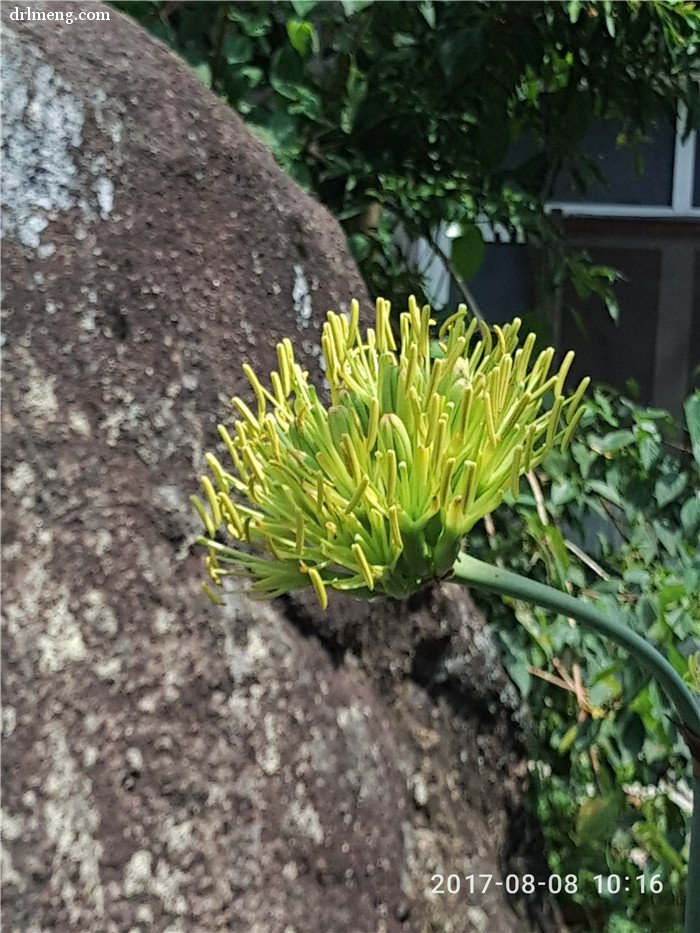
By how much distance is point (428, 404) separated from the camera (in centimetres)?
26

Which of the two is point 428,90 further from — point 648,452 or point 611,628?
point 611,628

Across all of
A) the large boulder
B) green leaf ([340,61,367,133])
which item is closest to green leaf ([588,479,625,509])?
the large boulder

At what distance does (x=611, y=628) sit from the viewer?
0.25m

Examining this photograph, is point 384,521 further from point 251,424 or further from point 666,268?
point 666,268

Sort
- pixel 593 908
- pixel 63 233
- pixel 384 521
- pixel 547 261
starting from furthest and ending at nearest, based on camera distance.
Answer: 1. pixel 547 261
2. pixel 593 908
3. pixel 63 233
4. pixel 384 521

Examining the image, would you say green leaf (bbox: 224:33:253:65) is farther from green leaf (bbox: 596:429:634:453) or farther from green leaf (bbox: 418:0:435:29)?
green leaf (bbox: 596:429:634:453)

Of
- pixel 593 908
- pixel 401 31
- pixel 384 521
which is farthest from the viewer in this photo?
pixel 401 31

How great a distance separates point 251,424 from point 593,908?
565 millimetres

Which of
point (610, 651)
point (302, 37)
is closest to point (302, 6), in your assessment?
point (302, 37)

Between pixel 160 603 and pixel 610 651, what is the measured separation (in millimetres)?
378

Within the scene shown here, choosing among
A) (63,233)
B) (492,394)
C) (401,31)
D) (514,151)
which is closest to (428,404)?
(492,394)

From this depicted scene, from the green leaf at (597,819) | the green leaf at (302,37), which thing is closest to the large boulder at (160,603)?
the green leaf at (597,819)

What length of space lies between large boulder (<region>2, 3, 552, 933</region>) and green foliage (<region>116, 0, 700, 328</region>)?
0.60 ft

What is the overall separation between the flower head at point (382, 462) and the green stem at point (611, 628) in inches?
0.4
